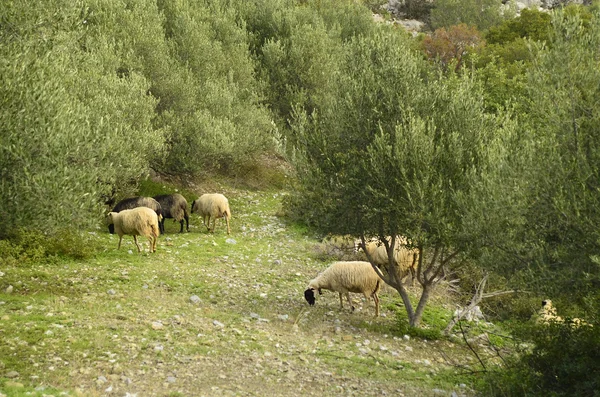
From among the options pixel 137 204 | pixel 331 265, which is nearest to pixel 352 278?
pixel 331 265

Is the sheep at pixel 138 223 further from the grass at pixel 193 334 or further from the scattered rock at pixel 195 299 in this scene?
the scattered rock at pixel 195 299

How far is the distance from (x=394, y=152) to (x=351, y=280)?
4.90m

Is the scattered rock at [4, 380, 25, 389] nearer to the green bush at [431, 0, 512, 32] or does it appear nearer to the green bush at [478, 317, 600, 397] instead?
the green bush at [478, 317, 600, 397]

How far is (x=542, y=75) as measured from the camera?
11078mm

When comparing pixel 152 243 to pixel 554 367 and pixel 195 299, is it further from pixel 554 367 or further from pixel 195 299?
pixel 554 367

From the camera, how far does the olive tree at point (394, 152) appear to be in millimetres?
14133

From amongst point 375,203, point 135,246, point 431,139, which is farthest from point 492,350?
point 135,246

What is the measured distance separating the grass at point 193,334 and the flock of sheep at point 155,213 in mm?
989

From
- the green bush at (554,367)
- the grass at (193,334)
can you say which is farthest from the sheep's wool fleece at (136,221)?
the green bush at (554,367)

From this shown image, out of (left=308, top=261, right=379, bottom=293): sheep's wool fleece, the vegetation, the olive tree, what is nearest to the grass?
the vegetation

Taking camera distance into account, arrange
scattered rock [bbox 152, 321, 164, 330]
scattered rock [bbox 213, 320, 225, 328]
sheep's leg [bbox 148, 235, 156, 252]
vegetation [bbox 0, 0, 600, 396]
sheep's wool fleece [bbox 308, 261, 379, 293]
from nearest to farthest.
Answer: vegetation [bbox 0, 0, 600, 396] < scattered rock [bbox 152, 321, 164, 330] < scattered rock [bbox 213, 320, 225, 328] < sheep's wool fleece [bbox 308, 261, 379, 293] < sheep's leg [bbox 148, 235, 156, 252]

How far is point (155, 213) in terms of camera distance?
2216 centimetres

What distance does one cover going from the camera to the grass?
11.3 metres

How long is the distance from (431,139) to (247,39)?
36.7 m
